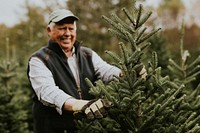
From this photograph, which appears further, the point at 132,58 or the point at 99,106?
the point at 132,58

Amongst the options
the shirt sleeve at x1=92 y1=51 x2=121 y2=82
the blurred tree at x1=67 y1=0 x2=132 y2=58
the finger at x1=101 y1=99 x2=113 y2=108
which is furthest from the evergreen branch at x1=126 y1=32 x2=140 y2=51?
the blurred tree at x1=67 y1=0 x2=132 y2=58

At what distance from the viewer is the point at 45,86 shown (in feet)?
12.8

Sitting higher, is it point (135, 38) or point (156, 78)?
point (135, 38)

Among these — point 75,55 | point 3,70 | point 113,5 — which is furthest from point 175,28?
point 75,55

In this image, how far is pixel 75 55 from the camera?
4531 mm

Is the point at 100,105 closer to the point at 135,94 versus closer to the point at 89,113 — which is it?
the point at 89,113

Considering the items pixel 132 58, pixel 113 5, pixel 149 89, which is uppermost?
pixel 113 5

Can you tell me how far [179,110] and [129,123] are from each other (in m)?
0.67

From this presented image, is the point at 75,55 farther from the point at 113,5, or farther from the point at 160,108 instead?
the point at 113,5

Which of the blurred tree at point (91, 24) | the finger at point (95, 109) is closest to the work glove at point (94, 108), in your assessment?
the finger at point (95, 109)

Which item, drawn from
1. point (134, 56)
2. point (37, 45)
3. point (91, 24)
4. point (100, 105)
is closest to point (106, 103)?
point (100, 105)

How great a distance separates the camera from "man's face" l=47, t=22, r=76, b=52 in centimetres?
428

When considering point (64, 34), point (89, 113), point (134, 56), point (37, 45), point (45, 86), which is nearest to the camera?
point (89, 113)

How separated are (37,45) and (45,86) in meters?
11.0
